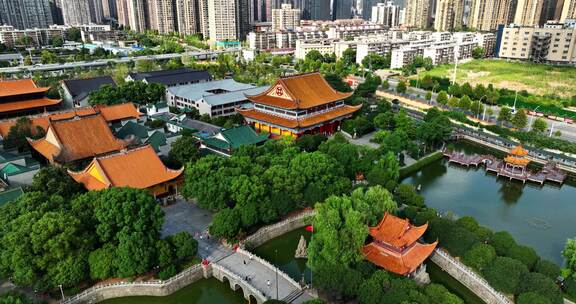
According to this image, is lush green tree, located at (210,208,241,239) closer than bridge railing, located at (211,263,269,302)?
No

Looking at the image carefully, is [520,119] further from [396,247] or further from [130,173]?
[130,173]

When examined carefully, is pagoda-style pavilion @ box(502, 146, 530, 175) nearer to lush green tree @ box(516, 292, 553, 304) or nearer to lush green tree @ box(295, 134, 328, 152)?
lush green tree @ box(295, 134, 328, 152)

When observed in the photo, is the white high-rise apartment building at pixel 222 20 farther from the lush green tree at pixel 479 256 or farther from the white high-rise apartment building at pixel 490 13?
the lush green tree at pixel 479 256

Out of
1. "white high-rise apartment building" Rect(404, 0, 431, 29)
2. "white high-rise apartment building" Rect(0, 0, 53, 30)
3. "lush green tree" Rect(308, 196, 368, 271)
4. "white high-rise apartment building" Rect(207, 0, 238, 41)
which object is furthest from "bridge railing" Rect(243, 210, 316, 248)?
"white high-rise apartment building" Rect(0, 0, 53, 30)

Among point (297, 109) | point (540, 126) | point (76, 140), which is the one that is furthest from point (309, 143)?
point (540, 126)

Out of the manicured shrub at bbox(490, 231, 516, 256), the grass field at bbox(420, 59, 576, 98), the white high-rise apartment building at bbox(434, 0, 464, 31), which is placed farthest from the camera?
the white high-rise apartment building at bbox(434, 0, 464, 31)

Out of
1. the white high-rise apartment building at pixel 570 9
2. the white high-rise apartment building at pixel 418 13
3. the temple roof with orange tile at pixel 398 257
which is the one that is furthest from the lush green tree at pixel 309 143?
the white high-rise apartment building at pixel 418 13
